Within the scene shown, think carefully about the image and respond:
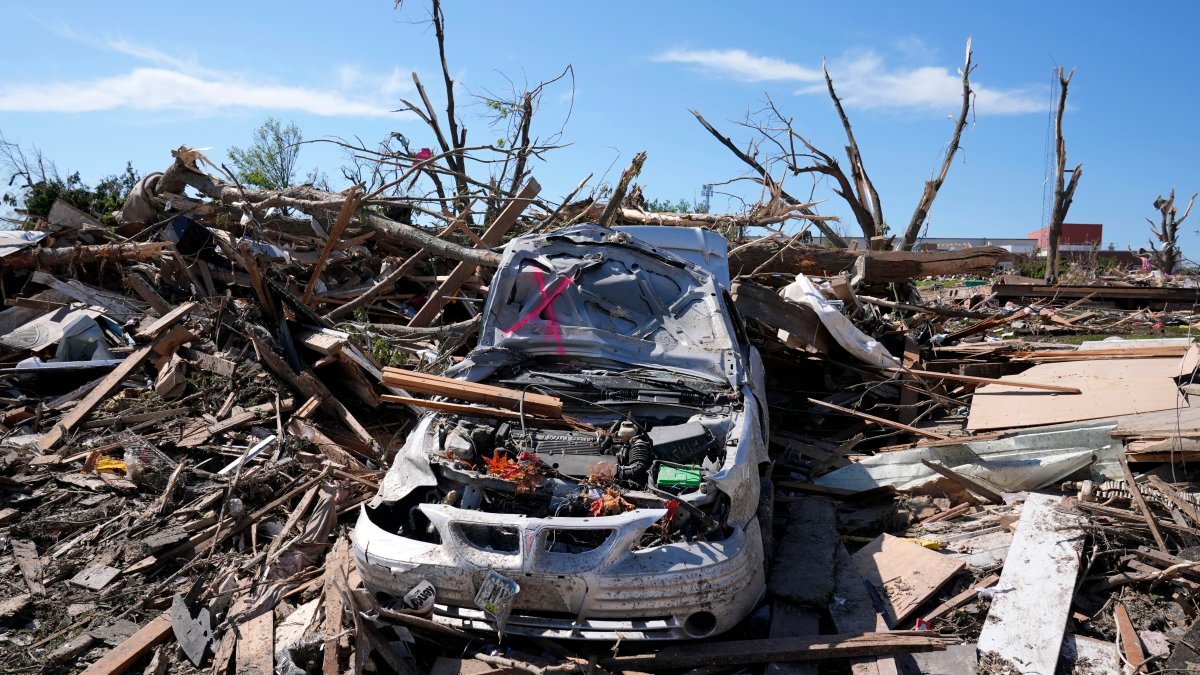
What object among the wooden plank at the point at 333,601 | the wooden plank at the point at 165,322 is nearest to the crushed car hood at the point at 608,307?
the wooden plank at the point at 333,601

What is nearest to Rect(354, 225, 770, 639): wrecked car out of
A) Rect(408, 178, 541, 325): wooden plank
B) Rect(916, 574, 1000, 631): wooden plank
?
Rect(916, 574, 1000, 631): wooden plank

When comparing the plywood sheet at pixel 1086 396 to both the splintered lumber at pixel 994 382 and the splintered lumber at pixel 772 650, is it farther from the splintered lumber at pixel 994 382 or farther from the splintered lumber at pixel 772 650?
the splintered lumber at pixel 772 650

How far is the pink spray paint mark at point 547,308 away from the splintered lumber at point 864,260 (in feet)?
15.4

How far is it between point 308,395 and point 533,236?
8.37ft

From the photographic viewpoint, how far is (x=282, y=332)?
730 centimetres

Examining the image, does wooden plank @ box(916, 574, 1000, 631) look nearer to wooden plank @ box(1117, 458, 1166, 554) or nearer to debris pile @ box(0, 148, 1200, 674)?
debris pile @ box(0, 148, 1200, 674)

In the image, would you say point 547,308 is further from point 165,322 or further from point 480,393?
point 165,322

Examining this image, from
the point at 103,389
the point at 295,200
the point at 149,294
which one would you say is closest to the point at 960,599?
the point at 103,389

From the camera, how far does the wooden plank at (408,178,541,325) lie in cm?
869

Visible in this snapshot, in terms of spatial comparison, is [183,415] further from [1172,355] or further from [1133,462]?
[1172,355]

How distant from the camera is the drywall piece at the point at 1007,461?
534cm

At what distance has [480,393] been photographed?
4.62 m

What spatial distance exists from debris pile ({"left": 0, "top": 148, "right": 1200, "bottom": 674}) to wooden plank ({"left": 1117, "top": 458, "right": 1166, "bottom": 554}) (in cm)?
3

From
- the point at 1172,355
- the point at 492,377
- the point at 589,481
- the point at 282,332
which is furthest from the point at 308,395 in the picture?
the point at 1172,355
